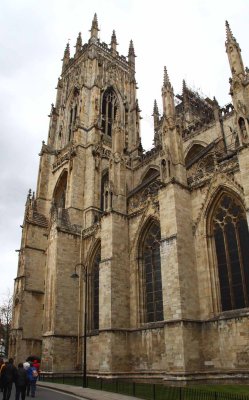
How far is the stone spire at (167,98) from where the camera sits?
24203 mm

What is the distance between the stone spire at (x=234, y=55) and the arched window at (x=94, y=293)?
15.5 metres

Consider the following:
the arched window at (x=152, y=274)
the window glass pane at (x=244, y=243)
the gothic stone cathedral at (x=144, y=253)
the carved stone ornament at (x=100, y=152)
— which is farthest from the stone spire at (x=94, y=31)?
the window glass pane at (x=244, y=243)

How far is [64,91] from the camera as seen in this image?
148 feet

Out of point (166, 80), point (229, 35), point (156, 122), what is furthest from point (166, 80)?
point (156, 122)

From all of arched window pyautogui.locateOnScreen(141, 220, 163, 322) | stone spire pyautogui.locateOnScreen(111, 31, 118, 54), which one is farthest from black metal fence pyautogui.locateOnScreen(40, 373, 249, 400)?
stone spire pyautogui.locateOnScreen(111, 31, 118, 54)

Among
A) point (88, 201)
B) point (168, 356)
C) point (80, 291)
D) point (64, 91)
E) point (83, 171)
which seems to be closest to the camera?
point (168, 356)

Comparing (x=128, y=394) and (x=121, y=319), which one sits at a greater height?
(x=121, y=319)

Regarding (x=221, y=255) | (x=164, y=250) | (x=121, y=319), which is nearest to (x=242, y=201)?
(x=221, y=255)

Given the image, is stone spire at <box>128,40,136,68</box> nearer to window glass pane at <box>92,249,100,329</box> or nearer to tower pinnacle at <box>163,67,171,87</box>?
tower pinnacle at <box>163,67,171,87</box>

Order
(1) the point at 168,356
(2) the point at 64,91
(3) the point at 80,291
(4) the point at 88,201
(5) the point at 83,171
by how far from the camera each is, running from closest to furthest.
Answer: (1) the point at 168,356 < (3) the point at 80,291 < (4) the point at 88,201 < (5) the point at 83,171 < (2) the point at 64,91

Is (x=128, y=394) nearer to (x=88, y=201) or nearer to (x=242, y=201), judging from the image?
(x=242, y=201)

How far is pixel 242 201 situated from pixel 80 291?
47.8 feet

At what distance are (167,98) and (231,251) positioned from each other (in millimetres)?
11574

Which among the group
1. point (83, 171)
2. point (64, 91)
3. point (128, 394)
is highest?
point (64, 91)
